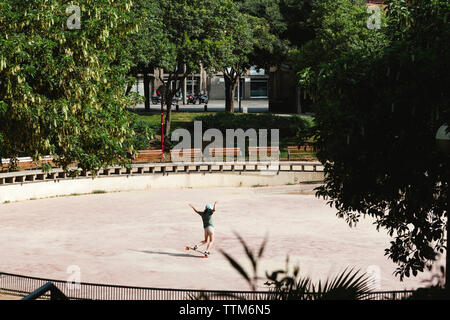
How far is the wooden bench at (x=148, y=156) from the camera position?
3829cm

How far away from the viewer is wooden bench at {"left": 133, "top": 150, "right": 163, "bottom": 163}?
38291 mm

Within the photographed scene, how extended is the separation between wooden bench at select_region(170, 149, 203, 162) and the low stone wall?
5.03ft

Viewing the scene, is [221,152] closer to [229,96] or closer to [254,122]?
[254,122]

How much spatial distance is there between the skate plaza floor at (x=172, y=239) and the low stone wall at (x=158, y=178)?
33.8 inches

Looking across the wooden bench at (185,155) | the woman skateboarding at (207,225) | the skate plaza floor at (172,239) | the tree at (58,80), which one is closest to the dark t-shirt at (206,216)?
the woman skateboarding at (207,225)

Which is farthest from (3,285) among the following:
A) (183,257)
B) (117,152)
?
(117,152)

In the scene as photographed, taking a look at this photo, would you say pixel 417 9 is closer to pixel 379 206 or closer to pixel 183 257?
pixel 379 206

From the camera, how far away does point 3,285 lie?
585 inches

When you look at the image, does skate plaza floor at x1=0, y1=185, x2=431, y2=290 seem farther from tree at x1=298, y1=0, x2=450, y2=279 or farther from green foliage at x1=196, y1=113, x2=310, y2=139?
green foliage at x1=196, y1=113, x2=310, y2=139

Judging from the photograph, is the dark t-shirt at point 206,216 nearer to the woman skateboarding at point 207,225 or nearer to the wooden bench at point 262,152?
the woman skateboarding at point 207,225

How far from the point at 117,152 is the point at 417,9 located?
1316cm

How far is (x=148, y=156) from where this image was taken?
39.1m

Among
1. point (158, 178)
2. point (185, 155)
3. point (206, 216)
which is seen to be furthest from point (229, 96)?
point (206, 216)

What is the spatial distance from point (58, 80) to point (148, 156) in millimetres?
19277
